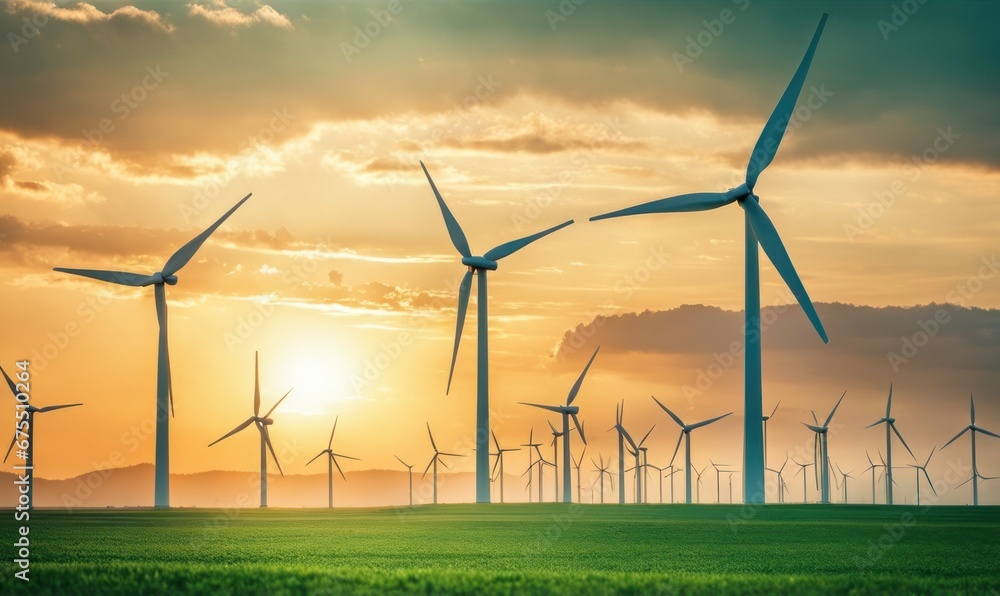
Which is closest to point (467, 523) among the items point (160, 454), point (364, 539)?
point (364, 539)

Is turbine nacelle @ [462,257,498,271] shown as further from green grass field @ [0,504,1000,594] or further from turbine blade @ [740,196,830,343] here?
green grass field @ [0,504,1000,594]

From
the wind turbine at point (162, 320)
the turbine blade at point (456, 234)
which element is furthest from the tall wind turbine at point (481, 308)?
the wind turbine at point (162, 320)

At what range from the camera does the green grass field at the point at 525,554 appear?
2319 centimetres

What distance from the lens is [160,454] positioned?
92.4m

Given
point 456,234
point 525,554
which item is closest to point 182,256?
point 456,234

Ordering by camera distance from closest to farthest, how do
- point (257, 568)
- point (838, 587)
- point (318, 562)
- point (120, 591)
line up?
1. point (120, 591)
2. point (838, 587)
3. point (257, 568)
4. point (318, 562)

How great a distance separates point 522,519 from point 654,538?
18.9 metres

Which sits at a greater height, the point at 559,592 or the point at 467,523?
the point at 559,592

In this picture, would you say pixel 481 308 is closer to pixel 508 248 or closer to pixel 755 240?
pixel 508 248

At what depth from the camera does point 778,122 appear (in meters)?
73.6

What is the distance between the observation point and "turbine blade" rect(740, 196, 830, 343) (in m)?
62.8

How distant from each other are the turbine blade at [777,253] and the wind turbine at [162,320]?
43.8m

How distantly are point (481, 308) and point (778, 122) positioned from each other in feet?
119

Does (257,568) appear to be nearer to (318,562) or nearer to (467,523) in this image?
(318,562)
